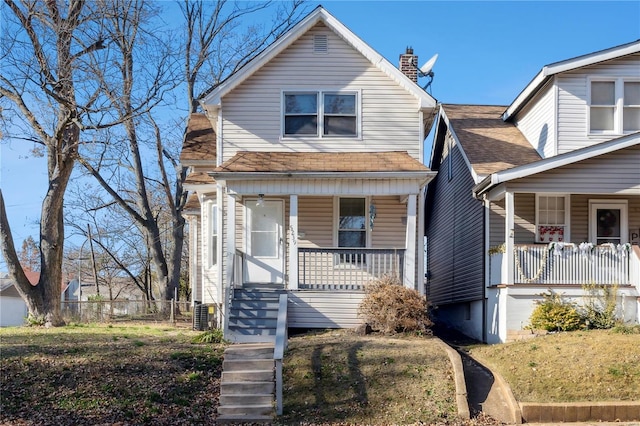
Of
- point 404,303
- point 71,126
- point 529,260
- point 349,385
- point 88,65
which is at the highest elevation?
point 88,65

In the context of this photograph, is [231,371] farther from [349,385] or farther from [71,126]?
[71,126]

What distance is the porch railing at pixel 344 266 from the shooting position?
1466 centimetres

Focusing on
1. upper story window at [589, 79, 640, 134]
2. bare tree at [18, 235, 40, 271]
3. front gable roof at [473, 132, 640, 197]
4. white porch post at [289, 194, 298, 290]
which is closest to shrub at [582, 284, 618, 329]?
front gable roof at [473, 132, 640, 197]

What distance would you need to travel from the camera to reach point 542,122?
55.6 ft

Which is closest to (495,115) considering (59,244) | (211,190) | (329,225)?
(329,225)

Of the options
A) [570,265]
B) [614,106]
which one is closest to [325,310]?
[570,265]

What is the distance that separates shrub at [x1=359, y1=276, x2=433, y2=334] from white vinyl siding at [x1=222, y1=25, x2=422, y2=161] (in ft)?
13.8

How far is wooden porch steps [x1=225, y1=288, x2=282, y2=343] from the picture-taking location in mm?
13586

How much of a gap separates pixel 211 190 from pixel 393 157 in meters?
5.17

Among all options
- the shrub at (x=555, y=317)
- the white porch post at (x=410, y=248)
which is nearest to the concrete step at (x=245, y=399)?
the white porch post at (x=410, y=248)

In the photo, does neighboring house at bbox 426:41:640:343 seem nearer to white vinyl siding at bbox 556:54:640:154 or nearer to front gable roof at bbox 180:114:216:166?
white vinyl siding at bbox 556:54:640:154

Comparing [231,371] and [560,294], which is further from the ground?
[560,294]

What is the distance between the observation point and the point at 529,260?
14.2m

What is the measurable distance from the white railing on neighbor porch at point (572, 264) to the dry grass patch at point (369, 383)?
3.13 m
